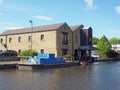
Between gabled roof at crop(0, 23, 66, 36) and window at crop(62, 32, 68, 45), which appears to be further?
window at crop(62, 32, 68, 45)

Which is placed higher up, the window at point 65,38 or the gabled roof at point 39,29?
the gabled roof at point 39,29

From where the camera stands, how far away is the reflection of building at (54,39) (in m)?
54.5

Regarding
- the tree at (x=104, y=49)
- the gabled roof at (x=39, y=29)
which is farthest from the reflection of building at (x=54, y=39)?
the tree at (x=104, y=49)

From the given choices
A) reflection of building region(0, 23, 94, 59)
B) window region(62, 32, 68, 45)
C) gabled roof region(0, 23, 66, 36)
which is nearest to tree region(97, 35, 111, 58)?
reflection of building region(0, 23, 94, 59)

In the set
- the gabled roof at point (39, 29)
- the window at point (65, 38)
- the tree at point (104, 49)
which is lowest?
the tree at point (104, 49)

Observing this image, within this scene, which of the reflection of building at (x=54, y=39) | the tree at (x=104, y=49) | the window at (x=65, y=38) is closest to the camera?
the reflection of building at (x=54, y=39)

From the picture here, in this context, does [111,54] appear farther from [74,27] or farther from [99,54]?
[74,27]

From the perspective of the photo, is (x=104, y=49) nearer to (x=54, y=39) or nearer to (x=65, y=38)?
(x=65, y=38)

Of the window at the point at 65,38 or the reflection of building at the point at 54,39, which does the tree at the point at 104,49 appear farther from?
the window at the point at 65,38

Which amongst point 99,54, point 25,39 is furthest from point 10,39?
point 99,54

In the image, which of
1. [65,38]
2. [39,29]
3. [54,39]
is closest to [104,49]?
[65,38]

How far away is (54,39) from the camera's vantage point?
5397 centimetres

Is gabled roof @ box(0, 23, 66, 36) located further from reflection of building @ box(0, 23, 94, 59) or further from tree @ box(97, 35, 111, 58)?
tree @ box(97, 35, 111, 58)

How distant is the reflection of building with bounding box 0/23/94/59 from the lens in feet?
179
